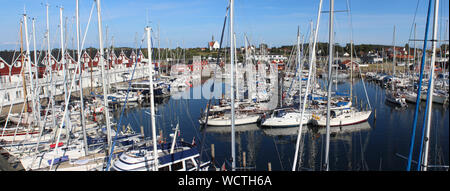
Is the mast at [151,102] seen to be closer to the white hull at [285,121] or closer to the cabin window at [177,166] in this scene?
the cabin window at [177,166]

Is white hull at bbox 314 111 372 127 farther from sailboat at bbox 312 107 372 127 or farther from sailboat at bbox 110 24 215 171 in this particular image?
sailboat at bbox 110 24 215 171

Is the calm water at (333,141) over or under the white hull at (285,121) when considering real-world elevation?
under

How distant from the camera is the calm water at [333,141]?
40.8 feet

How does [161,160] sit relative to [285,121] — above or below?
above

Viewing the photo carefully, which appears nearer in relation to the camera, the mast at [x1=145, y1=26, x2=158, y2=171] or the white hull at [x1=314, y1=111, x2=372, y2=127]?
the mast at [x1=145, y1=26, x2=158, y2=171]

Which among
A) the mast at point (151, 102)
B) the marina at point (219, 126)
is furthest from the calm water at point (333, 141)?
the mast at point (151, 102)

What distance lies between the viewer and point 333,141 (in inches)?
623

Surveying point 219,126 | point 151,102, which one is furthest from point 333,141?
point 151,102

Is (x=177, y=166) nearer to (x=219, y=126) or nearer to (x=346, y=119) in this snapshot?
(x=219, y=126)

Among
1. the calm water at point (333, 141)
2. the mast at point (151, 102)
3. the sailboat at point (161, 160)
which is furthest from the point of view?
the calm water at point (333, 141)

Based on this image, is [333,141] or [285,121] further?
[285,121]

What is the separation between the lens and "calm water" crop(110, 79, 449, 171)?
40.8 feet

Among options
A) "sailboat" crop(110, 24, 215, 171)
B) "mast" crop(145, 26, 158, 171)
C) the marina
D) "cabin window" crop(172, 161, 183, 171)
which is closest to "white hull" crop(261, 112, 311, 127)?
the marina
